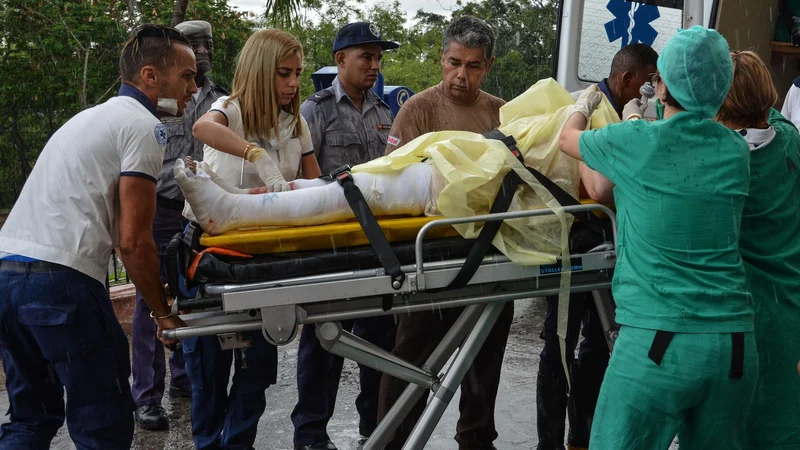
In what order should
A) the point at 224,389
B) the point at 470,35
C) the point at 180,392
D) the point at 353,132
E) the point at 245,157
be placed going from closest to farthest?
the point at 245,157, the point at 224,389, the point at 470,35, the point at 353,132, the point at 180,392

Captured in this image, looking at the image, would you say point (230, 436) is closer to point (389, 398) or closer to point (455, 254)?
point (389, 398)

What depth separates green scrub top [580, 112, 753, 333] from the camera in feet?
9.01

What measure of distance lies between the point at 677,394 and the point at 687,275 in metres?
0.36

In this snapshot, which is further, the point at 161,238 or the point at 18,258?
the point at 161,238

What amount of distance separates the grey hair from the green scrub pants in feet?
6.56

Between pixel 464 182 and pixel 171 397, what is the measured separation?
10.5ft

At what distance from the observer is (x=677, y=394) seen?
2721 mm

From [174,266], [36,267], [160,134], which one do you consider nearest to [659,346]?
[174,266]

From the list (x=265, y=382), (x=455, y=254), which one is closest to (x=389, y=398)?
(x=265, y=382)

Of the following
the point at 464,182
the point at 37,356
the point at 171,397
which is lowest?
the point at 171,397

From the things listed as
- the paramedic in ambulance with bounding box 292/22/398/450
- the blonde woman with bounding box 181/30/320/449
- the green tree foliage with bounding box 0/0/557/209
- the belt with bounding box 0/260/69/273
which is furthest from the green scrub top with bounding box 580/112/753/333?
the green tree foliage with bounding box 0/0/557/209

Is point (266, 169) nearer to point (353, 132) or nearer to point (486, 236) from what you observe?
point (486, 236)

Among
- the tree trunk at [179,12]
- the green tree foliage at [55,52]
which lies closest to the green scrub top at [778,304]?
the tree trunk at [179,12]

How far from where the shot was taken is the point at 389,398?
403 centimetres
